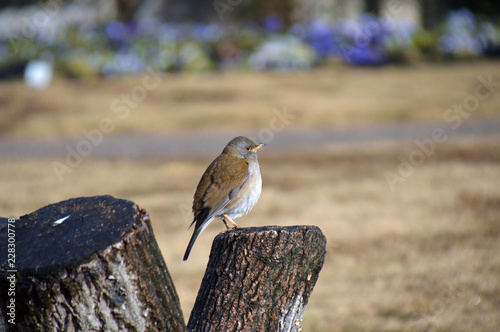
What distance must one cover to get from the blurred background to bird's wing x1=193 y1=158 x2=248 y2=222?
161 centimetres

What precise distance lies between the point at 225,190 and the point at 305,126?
27.1 ft

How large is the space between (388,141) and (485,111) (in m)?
2.93

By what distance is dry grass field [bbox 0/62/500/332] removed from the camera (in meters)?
5.63

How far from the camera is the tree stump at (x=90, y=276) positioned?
2471 millimetres

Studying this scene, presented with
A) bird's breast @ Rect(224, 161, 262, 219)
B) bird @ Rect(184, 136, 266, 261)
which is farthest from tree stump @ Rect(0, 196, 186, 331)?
bird's breast @ Rect(224, 161, 262, 219)

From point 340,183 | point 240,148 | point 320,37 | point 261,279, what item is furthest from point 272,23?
point 261,279

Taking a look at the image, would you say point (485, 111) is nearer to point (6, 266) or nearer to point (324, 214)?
point (324, 214)

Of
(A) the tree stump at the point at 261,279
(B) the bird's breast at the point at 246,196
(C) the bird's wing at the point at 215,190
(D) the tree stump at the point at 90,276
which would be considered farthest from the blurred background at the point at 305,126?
(D) the tree stump at the point at 90,276

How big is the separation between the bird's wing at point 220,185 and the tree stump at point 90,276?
4.39 feet

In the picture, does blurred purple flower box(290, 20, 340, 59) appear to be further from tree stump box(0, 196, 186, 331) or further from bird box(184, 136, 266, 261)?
tree stump box(0, 196, 186, 331)

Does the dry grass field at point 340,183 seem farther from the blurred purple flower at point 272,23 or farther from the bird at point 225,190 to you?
the blurred purple flower at point 272,23

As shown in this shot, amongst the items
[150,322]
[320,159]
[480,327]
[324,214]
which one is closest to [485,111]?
[320,159]

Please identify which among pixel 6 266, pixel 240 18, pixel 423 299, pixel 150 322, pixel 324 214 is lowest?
pixel 240 18

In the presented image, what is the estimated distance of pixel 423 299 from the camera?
5.45m
